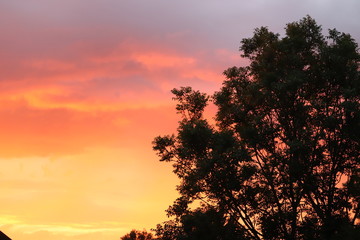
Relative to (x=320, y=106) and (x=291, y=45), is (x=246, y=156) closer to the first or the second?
(x=320, y=106)

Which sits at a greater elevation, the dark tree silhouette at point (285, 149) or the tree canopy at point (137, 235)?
the tree canopy at point (137, 235)

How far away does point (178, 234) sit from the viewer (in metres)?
31.5

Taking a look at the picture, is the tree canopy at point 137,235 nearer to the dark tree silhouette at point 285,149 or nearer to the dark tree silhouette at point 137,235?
the dark tree silhouette at point 137,235

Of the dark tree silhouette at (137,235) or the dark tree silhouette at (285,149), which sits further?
the dark tree silhouette at (137,235)

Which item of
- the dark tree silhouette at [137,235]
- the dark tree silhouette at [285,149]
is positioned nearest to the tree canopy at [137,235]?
the dark tree silhouette at [137,235]

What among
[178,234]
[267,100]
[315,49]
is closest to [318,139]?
[267,100]

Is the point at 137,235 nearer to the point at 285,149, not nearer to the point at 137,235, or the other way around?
the point at 137,235

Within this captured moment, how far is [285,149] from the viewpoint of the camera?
30250 millimetres

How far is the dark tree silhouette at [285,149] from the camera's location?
1147 inches

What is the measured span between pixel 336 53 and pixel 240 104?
7193 millimetres

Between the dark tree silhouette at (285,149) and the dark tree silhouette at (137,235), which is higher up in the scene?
the dark tree silhouette at (137,235)

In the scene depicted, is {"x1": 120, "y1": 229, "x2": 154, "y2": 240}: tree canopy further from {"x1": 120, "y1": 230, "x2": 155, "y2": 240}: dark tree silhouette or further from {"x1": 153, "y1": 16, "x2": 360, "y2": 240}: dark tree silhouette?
{"x1": 153, "y1": 16, "x2": 360, "y2": 240}: dark tree silhouette

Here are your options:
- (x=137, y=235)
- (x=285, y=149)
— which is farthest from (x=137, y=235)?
(x=285, y=149)

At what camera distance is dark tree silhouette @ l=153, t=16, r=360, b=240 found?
95.6ft
